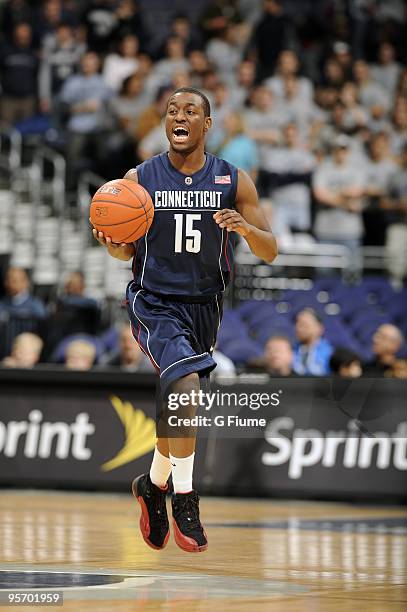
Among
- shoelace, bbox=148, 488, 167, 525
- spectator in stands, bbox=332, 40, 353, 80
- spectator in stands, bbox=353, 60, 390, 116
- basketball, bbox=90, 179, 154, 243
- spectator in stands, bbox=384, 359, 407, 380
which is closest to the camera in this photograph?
basketball, bbox=90, 179, 154, 243

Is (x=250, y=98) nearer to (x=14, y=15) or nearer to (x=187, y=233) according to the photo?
(x=14, y=15)

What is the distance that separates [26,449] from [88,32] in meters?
8.17

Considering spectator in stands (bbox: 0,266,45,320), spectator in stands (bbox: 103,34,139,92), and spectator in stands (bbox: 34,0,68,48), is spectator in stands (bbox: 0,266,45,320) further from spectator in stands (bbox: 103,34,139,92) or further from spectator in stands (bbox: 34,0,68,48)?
spectator in stands (bbox: 34,0,68,48)

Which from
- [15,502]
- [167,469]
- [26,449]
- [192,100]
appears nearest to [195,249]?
[192,100]

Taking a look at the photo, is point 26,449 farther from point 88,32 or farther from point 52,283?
point 88,32

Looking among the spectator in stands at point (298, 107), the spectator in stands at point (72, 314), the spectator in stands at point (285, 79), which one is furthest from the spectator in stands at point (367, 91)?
the spectator in stands at point (72, 314)

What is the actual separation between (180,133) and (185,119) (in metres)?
0.08

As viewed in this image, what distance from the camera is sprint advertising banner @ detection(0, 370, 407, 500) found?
10930 millimetres

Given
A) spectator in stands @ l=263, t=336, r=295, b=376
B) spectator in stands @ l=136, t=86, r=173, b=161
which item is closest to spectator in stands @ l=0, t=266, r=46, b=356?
spectator in stands @ l=136, t=86, r=173, b=161

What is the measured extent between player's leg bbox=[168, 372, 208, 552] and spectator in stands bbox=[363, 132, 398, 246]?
927 centimetres

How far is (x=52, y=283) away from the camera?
1530 cm

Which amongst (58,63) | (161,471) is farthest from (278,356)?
(58,63)

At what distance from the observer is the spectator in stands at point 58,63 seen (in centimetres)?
1725

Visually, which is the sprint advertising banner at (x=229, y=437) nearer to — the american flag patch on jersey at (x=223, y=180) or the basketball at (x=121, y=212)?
the american flag patch on jersey at (x=223, y=180)
